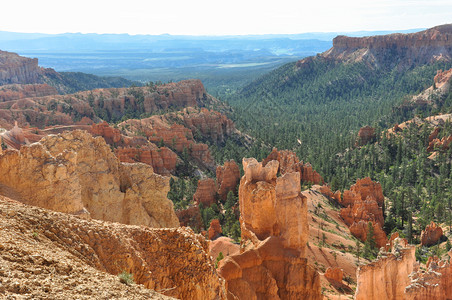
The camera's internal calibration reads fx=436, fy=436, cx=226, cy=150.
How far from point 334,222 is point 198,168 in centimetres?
2666

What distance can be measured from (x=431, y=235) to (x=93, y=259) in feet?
135

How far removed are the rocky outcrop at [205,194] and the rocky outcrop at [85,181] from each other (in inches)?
1011

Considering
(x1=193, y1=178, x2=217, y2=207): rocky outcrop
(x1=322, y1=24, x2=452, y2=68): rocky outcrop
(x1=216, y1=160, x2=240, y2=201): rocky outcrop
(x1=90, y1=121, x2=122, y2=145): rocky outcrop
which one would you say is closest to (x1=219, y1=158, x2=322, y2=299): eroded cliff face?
(x1=193, y1=178, x2=217, y2=207): rocky outcrop

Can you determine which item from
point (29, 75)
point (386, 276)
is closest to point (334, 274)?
point (386, 276)

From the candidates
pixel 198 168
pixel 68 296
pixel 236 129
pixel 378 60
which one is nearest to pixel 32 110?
pixel 198 168

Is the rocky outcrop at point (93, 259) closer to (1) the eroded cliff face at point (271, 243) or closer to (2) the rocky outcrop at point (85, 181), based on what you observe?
(2) the rocky outcrop at point (85, 181)

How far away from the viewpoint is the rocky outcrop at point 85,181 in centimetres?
1485

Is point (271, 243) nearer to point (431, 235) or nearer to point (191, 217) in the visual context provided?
point (191, 217)

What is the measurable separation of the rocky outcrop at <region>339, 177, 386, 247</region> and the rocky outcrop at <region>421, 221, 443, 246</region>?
4.16 meters

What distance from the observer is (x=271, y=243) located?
21.8m

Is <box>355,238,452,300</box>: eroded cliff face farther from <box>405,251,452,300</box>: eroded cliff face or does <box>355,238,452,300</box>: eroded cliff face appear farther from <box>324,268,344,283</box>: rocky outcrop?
<box>324,268,344,283</box>: rocky outcrop

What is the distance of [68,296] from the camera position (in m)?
6.96

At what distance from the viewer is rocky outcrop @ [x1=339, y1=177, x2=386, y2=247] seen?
41719 millimetres

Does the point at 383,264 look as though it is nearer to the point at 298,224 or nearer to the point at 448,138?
the point at 298,224
